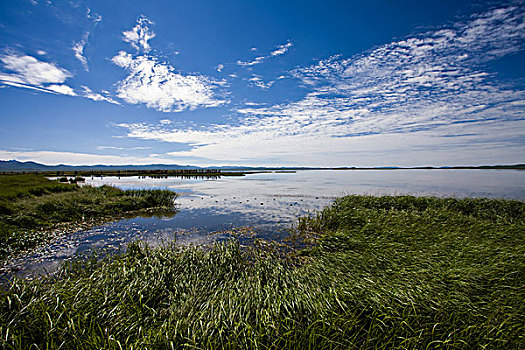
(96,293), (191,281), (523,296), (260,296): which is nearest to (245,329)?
(260,296)

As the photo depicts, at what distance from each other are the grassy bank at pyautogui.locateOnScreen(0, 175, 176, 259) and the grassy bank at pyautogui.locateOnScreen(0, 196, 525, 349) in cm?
591

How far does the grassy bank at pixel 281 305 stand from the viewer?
350 centimetres

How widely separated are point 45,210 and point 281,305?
670 inches

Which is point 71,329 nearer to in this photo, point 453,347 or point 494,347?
point 453,347

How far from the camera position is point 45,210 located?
13766 millimetres

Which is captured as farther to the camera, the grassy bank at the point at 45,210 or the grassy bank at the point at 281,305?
the grassy bank at the point at 45,210

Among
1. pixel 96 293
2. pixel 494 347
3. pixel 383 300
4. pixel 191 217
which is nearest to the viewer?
pixel 494 347

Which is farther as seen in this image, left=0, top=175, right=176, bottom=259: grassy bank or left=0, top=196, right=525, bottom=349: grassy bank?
left=0, top=175, right=176, bottom=259: grassy bank

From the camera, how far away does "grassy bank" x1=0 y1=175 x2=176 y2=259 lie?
31.7ft

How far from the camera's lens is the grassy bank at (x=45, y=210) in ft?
31.7

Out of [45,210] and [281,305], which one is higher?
[45,210]

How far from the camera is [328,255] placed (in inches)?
310

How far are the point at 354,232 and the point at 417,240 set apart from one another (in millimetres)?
2419

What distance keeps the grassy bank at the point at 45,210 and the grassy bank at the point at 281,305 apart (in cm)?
591
